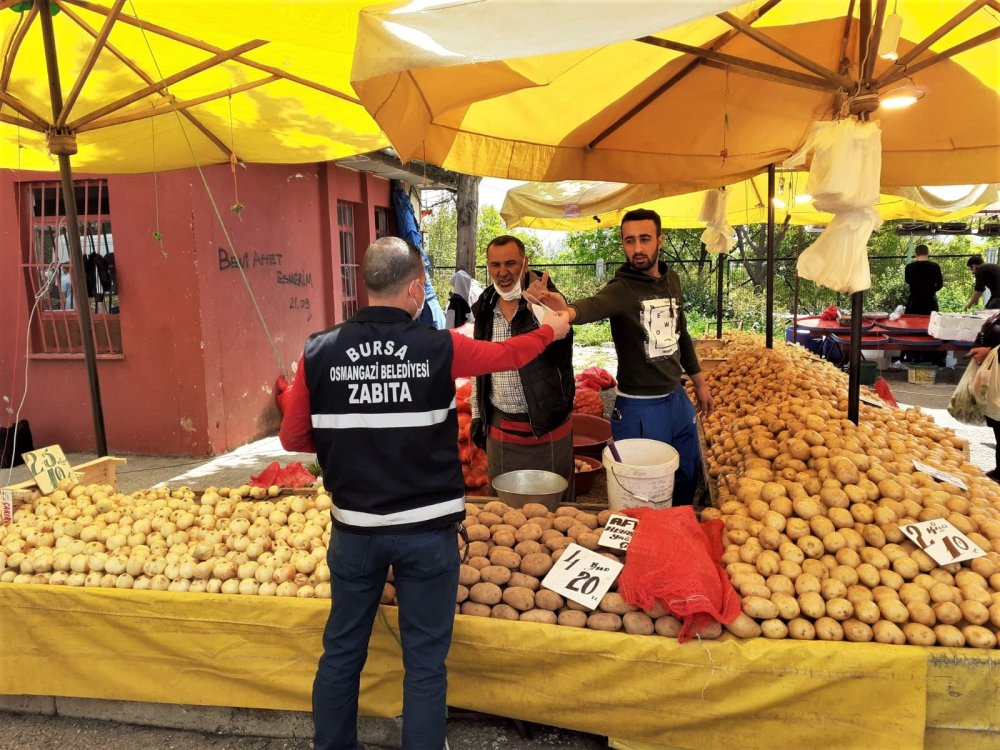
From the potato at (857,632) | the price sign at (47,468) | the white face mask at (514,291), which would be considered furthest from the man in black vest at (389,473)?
the price sign at (47,468)

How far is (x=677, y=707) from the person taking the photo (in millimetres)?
2219

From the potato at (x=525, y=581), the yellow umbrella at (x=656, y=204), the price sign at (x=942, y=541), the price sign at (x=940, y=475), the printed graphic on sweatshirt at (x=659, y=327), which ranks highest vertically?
the yellow umbrella at (x=656, y=204)

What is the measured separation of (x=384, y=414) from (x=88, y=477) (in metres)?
2.80

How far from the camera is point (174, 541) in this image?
2.98m

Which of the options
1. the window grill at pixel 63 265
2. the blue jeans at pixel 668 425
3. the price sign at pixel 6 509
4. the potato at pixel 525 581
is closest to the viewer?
the potato at pixel 525 581

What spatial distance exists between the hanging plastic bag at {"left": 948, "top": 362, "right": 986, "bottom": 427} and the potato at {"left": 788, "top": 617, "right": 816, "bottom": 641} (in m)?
4.17

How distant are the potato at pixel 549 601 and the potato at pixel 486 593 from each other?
0.49ft

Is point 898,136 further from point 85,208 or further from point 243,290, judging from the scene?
point 85,208

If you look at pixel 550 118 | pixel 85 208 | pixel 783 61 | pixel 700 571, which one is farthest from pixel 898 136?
pixel 85 208

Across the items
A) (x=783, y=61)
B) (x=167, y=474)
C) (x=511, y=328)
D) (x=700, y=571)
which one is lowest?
(x=167, y=474)

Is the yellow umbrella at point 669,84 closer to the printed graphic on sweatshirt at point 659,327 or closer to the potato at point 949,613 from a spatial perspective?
the printed graphic on sweatshirt at point 659,327

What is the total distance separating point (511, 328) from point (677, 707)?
2081 millimetres

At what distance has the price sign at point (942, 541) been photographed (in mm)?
2320

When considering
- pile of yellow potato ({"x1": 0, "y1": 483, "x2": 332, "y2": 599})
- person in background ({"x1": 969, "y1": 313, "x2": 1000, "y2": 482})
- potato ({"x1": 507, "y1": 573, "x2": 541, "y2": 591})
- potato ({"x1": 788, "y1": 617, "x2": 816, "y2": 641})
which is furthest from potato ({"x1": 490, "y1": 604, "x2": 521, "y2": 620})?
person in background ({"x1": 969, "y1": 313, "x2": 1000, "y2": 482})
